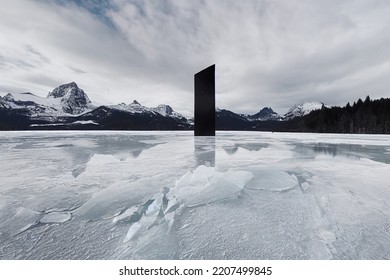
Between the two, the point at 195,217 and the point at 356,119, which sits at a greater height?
the point at 356,119

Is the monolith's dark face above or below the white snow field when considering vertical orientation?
above

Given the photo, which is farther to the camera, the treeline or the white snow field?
the treeline

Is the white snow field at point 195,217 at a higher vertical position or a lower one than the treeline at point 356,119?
lower

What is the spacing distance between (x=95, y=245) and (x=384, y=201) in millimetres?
3678

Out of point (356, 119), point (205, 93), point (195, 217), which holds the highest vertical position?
point (205, 93)

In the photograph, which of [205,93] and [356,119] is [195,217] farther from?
[356,119]

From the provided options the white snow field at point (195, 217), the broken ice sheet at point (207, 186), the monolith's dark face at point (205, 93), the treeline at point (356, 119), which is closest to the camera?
the white snow field at point (195, 217)

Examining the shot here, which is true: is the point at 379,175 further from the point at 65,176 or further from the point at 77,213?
the point at 65,176

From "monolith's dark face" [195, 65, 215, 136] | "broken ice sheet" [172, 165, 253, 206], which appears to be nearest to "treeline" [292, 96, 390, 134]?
"monolith's dark face" [195, 65, 215, 136]

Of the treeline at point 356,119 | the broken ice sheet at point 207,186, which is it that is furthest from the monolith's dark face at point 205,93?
the treeline at point 356,119

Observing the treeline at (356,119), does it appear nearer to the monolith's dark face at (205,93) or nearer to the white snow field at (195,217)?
the monolith's dark face at (205,93)

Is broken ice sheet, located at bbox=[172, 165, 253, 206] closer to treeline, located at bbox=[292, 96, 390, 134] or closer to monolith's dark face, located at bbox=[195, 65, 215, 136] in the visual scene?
monolith's dark face, located at bbox=[195, 65, 215, 136]

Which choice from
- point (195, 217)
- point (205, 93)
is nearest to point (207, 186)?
point (195, 217)
